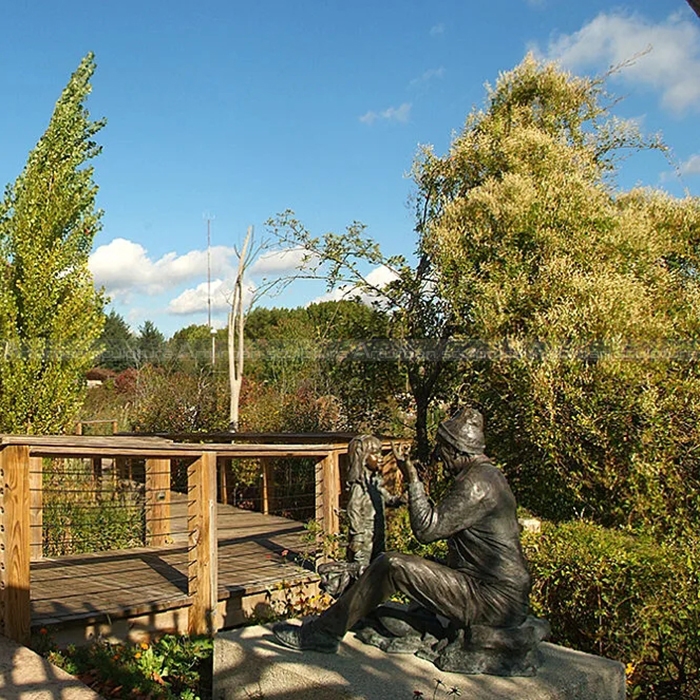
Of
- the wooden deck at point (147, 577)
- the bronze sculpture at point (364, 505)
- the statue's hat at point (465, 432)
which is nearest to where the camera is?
the statue's hat at point (465, 432)

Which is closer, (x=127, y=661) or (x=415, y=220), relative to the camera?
(x=127, y=661)

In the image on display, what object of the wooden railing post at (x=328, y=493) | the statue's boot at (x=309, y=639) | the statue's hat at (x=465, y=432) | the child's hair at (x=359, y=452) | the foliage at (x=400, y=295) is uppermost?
the foliage at (x=400, y=295)

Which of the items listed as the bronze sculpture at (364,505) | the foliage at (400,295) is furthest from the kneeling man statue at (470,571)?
the foliage at (400,295)

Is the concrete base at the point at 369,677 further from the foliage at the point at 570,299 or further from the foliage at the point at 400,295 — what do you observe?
the foliage at the point at 400,295

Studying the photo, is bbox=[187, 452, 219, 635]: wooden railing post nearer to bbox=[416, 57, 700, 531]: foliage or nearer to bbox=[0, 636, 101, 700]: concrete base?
bbox=[0, 636, 101, 700]: concrete base

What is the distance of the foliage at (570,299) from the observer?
632cm

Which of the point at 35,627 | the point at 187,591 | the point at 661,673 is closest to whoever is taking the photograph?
the point at 661,673

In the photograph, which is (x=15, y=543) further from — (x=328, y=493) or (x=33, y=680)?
(x=328, y=493)

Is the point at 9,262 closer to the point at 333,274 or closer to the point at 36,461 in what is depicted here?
the point at 36,461

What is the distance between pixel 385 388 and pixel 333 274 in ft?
5.29

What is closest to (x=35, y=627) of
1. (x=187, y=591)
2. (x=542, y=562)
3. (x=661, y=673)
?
(x=187, y=591)

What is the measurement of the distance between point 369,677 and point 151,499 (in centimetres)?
498

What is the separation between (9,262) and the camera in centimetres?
985

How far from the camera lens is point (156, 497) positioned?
25.4ft
